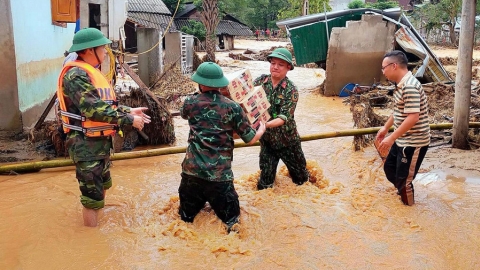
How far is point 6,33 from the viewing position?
22.6ft

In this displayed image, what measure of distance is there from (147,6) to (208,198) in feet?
91.2

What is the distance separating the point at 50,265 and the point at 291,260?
78.4 inches

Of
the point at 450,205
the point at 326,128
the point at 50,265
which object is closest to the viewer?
the point at 50,265

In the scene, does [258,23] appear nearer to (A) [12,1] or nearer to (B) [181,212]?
(A) [12,1]

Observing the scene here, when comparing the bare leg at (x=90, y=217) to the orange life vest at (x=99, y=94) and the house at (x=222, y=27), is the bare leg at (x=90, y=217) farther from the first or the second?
the house at (x=222, y=27)

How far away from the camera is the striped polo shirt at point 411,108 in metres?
4.29

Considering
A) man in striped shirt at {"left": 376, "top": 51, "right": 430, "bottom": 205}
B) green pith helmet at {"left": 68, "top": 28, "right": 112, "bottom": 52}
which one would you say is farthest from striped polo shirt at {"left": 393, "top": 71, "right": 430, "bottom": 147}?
green pith helmet at {"left": 68, "top": 28, "right": 112, "bottom": 52}

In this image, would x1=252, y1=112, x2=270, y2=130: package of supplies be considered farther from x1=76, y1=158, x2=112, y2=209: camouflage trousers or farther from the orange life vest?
x1=76, y1=158, x2=112, y2=209: camouflage trousers

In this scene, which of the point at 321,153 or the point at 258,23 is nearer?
the point at 321,153

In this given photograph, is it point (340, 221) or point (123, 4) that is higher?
point (123, 4)

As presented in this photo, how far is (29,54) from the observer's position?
306 inches

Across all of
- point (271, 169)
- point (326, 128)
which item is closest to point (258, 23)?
point (326, 128)

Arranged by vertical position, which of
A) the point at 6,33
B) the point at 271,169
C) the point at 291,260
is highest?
the point at 6,33

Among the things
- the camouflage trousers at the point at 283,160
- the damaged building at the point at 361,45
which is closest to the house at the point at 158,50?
the damaged building at the point at 361,45
